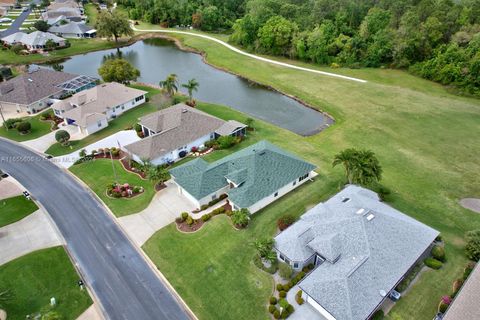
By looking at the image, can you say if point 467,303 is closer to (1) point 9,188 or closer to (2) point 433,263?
(2) point 433,263

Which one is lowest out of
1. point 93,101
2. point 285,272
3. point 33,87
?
point 33,87

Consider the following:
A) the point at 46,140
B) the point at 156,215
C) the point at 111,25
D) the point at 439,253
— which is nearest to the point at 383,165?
the point at 439,253

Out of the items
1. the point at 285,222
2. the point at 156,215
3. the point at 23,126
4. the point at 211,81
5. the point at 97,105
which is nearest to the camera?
the point at 285,222

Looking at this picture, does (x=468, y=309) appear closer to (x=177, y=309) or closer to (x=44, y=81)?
(x=177, y=309)

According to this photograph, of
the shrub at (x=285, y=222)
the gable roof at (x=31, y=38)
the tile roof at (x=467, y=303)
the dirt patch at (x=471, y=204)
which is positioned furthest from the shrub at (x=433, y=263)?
the gable roof at (x=31, y=38)

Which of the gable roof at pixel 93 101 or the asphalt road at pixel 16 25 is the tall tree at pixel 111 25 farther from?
the gable roof at pixel 93 101

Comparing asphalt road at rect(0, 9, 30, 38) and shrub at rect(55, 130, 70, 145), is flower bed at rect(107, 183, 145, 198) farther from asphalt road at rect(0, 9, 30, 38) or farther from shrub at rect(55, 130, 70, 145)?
asphalt road at rect(0, 9, 30, 38)
